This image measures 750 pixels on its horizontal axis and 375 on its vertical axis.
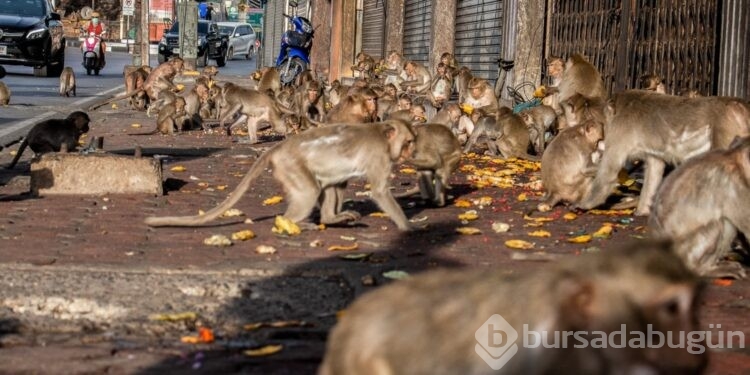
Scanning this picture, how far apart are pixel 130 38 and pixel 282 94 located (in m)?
69.4

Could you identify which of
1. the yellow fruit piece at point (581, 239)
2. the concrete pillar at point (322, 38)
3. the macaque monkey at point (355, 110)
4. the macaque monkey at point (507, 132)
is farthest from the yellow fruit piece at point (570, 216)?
the concrete pillar at point (322, 38)

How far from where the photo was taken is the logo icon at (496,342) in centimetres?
267

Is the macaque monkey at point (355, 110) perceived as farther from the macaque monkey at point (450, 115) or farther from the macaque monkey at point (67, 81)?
the macaque monkey at point (67, 81)

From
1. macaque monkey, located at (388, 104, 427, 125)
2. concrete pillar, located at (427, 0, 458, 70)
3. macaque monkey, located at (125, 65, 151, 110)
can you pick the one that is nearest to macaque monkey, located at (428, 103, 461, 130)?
macaque monkey, located at (388, 104, 427, 125)

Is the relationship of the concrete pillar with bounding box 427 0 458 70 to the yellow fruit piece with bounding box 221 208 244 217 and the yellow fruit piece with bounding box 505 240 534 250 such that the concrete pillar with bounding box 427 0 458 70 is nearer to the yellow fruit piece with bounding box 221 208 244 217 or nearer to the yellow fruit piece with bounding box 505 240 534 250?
the yellow fruit piece with bounding box 221 208 244 217

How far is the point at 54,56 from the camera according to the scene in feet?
108

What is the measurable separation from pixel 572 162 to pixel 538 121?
5.04m

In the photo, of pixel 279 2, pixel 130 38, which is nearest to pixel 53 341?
pixel 279 2

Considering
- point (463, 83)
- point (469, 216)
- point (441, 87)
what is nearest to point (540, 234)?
point (469, 216)

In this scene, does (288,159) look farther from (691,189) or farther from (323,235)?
(691,189)

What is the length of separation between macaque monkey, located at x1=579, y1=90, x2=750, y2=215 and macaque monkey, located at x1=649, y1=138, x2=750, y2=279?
225 centimetres

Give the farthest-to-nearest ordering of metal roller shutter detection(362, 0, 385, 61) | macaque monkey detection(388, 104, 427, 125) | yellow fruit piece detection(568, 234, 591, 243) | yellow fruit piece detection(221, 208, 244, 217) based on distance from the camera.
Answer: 1. metal roller shutter detection(362, 0, 385, 61)
2. macaque monkey detection(388, 104, 427, 125)
3. yellow fruit piece detection(221, 208, 244, 217)
4. yellow fruit piece detection(568, 234, 591, 243)

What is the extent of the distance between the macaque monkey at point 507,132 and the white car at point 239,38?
5435 centimetres

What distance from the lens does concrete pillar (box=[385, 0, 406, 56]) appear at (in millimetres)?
26891
